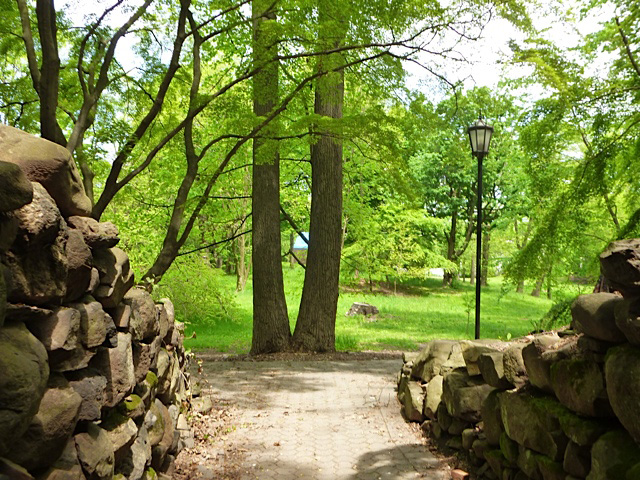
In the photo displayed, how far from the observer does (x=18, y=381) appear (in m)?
1.93

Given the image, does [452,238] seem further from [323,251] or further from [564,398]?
[564,398]

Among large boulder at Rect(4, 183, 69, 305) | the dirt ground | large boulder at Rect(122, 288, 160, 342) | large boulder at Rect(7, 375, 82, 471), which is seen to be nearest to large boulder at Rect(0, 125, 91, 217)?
large boulder at Rect(4, 183, 69, 305)

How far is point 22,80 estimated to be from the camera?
810 centimetres

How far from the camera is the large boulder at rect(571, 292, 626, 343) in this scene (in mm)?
3264

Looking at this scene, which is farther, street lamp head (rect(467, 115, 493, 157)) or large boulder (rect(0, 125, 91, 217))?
street lamp head (rect(467, 115, 493, 157))

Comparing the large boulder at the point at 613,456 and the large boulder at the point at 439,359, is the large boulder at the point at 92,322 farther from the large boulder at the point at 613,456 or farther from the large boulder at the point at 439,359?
the large boulder at the point at 439,359

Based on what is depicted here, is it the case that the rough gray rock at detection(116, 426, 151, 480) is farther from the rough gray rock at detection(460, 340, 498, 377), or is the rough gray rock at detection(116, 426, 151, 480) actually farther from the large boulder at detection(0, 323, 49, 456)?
the rough gray rock at detection(460, 340, 498, 377)

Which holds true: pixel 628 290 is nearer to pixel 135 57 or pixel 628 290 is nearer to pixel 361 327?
pixel 135 57

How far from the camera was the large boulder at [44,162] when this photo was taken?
98.4 inches

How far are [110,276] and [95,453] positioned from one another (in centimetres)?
98

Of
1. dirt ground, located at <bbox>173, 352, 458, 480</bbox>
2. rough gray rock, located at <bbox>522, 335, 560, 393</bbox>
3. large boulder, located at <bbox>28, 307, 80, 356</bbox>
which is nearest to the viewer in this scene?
large boulder, located at <bbox>28, 307, 80, 356</bbox>

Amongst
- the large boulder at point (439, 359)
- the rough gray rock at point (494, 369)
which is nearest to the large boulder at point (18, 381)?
the rough gray rock at point (494, 369)

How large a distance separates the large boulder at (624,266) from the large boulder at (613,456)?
0.77 metres

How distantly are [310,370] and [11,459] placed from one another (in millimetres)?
7965
